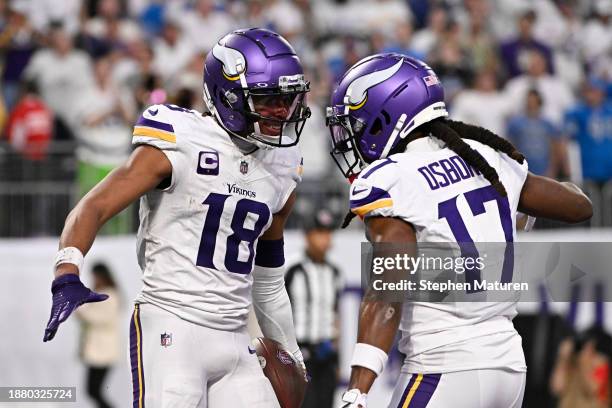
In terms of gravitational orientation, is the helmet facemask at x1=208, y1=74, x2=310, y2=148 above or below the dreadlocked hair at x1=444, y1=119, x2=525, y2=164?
above

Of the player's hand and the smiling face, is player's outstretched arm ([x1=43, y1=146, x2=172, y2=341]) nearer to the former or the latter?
the smiling face

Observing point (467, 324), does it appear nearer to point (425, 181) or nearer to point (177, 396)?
point (425, 181)

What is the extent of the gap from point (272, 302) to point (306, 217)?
3.82 meters

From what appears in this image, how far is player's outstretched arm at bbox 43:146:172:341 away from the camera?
12.3 ft

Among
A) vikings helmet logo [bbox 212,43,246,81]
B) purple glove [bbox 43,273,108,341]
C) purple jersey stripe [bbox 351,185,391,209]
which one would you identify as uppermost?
vikings helmet logo [bbox 212,43,246,81]

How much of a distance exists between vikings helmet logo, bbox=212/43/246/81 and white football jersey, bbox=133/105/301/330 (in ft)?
0.65

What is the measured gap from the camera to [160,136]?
168 inches

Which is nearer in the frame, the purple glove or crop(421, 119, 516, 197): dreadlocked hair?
the purple glove

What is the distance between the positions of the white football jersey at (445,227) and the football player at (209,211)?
652 millimetres

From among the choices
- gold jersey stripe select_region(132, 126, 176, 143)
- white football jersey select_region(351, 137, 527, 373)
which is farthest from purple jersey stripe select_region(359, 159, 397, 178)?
gold jersey stripe select_region(132, 126, 176, 143)

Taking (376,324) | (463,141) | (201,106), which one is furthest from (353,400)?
(201,106)

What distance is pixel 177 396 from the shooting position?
13.6ft

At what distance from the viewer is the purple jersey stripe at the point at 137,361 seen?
4.21m

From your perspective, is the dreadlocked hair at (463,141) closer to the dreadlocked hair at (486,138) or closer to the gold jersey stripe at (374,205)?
the dreadlocked hair at (486,138)
